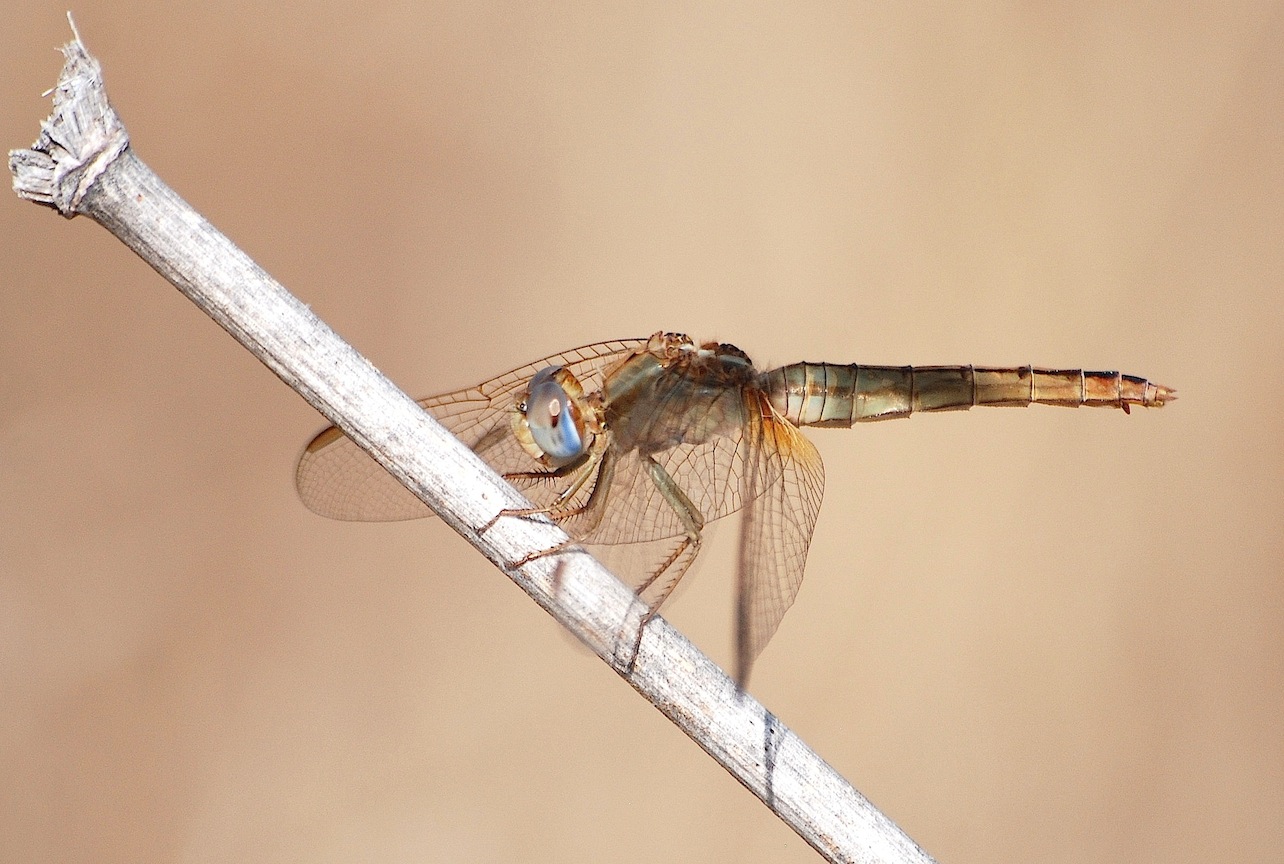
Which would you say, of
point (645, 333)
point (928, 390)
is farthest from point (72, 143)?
point (645, 333)

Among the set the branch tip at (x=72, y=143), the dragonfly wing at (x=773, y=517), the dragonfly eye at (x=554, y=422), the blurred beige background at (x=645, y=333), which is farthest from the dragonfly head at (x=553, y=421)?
the blurred beige background at (x=645, y=333)

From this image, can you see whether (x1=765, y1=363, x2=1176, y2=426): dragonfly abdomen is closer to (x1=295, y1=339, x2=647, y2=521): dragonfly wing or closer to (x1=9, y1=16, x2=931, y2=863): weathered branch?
(x1=295, y1=339, x2=647, y2=521): dragonfly wing

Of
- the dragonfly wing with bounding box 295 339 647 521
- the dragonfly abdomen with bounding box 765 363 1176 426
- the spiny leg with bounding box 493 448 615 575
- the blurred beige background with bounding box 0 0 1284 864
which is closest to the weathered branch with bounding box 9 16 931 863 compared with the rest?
the spiny leg with bounding box 493 448 615 575

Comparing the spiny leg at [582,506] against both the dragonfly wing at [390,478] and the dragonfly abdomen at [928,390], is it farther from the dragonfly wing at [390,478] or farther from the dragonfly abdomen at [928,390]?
the dragonfly abdomen at [928,390]

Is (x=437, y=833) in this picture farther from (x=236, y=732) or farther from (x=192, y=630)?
(x=192, y=630)

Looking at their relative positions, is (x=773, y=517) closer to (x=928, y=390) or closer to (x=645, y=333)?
(x=928, y=390)

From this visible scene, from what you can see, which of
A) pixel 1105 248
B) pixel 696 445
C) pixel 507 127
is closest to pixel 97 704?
pixel 696 445
